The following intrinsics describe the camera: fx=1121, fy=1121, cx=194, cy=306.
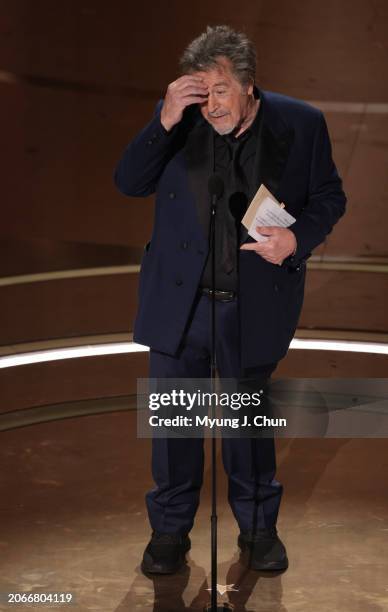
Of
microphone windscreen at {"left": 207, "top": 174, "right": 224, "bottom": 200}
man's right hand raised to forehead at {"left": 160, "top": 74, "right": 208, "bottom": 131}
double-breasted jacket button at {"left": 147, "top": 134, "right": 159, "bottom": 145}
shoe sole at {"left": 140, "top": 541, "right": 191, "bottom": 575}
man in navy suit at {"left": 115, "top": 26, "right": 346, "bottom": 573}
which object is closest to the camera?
microphone windscreen at {"left": 207, "top": 174, "right": 224, "bottom": 200}

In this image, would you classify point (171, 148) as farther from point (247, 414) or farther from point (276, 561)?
point (276, 561)

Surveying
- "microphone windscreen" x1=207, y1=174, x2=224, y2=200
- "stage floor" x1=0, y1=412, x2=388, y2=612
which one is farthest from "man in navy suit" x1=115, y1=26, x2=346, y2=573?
"microphone windscreen" x1=207, y1=174, x2=224, y2=200

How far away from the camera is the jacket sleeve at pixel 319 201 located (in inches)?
123

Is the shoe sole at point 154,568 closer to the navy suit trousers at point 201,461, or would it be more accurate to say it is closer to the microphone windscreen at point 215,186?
the navy suit trousers at point 201,461

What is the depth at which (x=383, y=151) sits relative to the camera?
5.84m

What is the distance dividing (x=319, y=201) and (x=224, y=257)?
327 mm

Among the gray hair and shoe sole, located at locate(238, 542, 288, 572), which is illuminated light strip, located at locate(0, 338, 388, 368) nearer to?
shoe sole, located at locate(238, 542, 288, 572)

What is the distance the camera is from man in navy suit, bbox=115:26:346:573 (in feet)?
10.2

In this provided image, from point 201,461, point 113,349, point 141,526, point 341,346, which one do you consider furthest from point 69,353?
point 201,461

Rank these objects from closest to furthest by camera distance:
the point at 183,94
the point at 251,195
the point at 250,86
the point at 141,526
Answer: the point at 183,94
the point at 250,86
the point at 251,195
the point at 141,526

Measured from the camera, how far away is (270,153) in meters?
3.11

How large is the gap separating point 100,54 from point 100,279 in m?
1.15

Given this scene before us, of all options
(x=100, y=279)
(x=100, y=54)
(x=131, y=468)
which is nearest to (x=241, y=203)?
(x=131, y=468)

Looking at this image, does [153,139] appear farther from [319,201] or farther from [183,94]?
[319,201]
